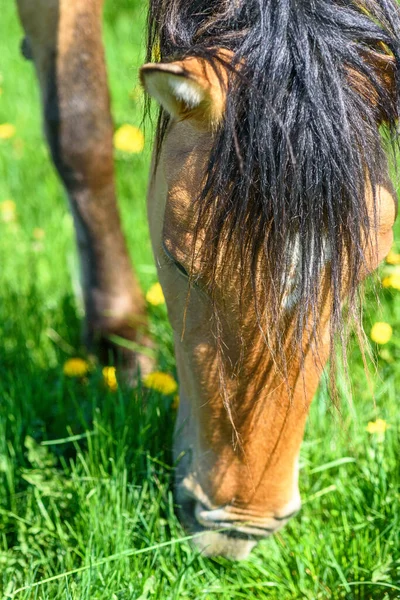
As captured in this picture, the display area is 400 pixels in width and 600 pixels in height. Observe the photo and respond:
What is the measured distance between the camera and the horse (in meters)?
1.31

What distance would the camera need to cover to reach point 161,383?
2279 mm

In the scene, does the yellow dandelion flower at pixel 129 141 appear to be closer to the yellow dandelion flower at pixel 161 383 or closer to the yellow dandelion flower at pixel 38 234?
the yellow dandelion flower at pixel 38 234

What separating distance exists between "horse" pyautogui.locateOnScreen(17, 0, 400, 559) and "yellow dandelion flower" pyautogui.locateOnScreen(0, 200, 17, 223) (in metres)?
2.11

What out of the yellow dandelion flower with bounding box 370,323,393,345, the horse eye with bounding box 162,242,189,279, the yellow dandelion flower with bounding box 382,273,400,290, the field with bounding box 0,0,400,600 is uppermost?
the horse eye with bounding box 162,242,189,279

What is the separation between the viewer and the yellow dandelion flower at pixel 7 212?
365cm

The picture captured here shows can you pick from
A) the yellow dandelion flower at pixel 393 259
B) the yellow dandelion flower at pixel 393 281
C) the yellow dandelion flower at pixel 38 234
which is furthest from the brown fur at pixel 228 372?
the yellow dandelion flower at pixel 38 234

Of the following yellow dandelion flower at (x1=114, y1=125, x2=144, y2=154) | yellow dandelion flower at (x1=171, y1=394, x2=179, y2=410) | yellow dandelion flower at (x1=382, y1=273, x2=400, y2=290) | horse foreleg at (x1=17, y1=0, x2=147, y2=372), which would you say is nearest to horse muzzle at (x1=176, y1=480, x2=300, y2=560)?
yellow dandelion flower at (x1=171, y1=394, x2=179, y2=410)

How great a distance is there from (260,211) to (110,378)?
1203mm

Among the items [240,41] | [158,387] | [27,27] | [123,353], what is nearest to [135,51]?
[27,27]

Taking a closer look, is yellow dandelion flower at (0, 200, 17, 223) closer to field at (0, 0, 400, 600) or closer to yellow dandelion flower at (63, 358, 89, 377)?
field at (0, 0, 400, 600)

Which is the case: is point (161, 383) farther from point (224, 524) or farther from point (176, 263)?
point (176, 263)

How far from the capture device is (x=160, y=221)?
1649 mm

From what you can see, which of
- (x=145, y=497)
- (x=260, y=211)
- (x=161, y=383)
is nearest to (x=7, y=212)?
(x=161, y=383)

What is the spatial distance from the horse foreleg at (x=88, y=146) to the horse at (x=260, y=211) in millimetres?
860
